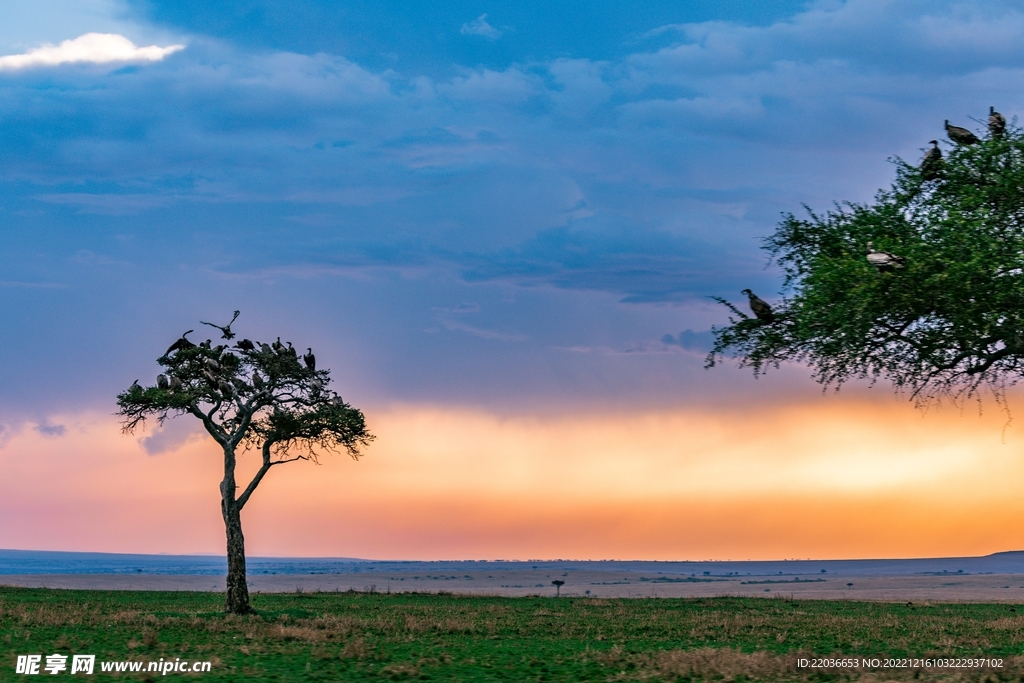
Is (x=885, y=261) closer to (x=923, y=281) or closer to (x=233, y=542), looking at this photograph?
(x=923, y=281)

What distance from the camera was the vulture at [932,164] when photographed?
26234 mm

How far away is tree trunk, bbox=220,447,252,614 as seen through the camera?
40281mm

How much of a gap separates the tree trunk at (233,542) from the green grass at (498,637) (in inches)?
48.0

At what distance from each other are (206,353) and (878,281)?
28.7 meters

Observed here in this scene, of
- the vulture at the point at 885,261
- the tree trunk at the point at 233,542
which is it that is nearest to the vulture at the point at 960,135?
the vulture at the point at 885,261

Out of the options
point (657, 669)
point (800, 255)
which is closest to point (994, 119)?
point (800, 255)

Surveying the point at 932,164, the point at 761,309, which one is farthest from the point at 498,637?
the point at 932,164

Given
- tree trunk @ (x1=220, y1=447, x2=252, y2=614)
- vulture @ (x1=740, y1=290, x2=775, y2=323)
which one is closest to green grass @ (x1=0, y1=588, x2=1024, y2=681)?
tree trunk @ (x1=220, y1=447, x2=252, y2=614)

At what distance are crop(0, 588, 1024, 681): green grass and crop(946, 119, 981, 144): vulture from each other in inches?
515

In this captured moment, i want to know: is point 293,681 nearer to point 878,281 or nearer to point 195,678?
point 195,678

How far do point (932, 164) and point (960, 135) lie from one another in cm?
103

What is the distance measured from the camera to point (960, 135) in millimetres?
26188

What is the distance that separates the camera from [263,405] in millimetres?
41750

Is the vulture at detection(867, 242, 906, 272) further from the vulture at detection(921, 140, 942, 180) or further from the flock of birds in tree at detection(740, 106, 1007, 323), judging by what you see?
the vulture at detection(921, 140, 942, 180)
